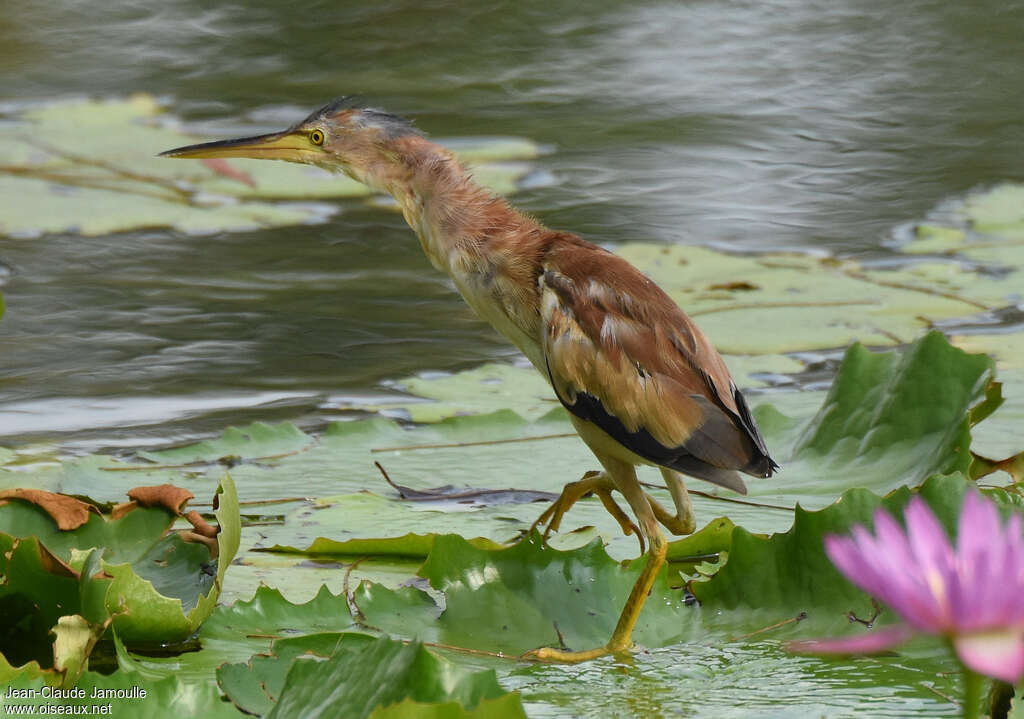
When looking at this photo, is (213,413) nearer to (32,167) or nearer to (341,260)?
(341,260)

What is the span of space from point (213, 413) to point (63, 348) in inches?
29.5

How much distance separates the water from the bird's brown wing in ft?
4.33

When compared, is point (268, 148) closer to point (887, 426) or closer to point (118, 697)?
point (887, 426)

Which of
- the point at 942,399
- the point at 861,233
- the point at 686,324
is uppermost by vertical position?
the point at 686,324

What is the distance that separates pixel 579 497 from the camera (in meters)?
2.26

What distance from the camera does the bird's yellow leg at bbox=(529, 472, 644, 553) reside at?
7.27 feet

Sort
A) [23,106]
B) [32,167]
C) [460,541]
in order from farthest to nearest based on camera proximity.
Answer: [23,106] < [32,167] < [460,541]

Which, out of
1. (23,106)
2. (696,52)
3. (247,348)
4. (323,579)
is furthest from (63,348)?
(696,52)

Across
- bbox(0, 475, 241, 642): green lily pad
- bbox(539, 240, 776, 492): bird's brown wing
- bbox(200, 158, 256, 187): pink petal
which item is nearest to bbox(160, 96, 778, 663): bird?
bbox(539, 240, 776, 492): bird's brown wing

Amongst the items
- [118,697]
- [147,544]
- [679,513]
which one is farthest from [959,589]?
[679,513]

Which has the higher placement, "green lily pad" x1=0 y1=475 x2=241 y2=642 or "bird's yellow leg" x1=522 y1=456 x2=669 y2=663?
"green lily pad" x1=0 y1=475 x2=241 y2=642

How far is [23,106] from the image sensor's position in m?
7.12

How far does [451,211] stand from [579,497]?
55 centimetres

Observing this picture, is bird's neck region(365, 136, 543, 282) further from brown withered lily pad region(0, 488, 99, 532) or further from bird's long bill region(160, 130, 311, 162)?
brown withered lily pad region(0, 488, 99, 532)
